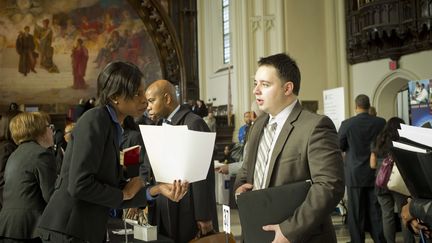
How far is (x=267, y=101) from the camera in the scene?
2924 mm

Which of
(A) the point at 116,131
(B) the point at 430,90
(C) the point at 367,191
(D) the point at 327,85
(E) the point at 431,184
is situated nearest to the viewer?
(E) the point at 431,184

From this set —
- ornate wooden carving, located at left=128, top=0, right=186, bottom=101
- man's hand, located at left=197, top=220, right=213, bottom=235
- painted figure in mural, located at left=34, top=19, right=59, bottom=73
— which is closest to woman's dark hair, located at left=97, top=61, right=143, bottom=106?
man's hand, located at left=197, top=220, right=213, bottom=235

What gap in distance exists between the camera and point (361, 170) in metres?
7.73

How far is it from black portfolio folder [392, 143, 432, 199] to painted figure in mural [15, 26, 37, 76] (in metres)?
18.0

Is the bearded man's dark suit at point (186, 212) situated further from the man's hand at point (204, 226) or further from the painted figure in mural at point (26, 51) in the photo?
the painted figure in mural at point (26, 51)

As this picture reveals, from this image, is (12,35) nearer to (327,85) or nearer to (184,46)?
(184,46)

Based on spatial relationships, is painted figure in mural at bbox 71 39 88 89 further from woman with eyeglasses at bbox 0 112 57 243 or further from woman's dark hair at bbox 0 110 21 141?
woman with eyeglasses at bbox 0 112 57 243

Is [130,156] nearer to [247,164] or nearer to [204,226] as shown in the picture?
[247,164]

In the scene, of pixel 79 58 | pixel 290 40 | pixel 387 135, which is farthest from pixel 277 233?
pixel 79 58

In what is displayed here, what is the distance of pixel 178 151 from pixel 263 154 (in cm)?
43

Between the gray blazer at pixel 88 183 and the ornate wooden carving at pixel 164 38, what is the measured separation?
1712 cm

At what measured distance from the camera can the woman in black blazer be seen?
278 cm

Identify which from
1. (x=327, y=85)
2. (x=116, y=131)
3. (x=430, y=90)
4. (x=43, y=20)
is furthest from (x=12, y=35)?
(x=116, y=131)

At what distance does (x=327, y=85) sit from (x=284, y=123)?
14.1m
